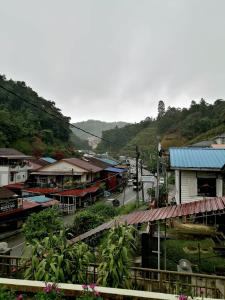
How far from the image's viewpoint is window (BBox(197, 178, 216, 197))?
16.0m

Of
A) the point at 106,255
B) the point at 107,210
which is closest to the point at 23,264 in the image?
the point at 106,255

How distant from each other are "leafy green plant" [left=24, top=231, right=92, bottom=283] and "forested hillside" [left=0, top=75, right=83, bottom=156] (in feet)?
141

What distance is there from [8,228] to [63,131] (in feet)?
179

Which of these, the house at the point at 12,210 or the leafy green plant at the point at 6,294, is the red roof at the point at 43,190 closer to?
the house at the point at 12,210

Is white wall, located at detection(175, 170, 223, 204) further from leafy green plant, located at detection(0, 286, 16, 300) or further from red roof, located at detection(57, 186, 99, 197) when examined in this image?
red roof, located at detection(57, 186, 99, 197)

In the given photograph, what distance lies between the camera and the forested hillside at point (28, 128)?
194ft

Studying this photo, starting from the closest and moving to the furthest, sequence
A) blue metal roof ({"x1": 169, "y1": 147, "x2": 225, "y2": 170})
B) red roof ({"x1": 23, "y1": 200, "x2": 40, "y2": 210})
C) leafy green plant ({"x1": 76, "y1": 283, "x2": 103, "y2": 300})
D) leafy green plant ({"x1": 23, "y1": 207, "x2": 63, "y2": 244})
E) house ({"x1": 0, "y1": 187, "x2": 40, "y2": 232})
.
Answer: leafy green plant ({"x1": 76, "y1": 283, "x2": 103, "y2": 300}) < blue metal roof ({"x1": 169, "y1": 147, "x2": 225, "y2": 170}) < leafy green plant ({"x1": 23, "y1": 207, "x2": 63, "y2": 244}) < house ({"x1": 0, "y1": 187, "x2": 40, "y2": 232}) < red roof ({"x1": 23, "y1": 200, "x2": 40, "y2": 210})

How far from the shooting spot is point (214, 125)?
74.8m

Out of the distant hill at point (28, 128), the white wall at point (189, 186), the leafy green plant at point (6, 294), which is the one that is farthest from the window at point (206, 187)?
the distant hill at point (28, 128)

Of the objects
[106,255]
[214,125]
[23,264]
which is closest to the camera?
[106,255]

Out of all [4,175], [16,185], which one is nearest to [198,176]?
[16,185]

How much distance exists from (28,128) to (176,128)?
50358 millimetres

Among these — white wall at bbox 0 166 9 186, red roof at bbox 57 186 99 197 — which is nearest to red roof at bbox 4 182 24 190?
white wall at bbox 0 166 9 186

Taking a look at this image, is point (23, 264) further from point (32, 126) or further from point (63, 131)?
point (63, 131)
